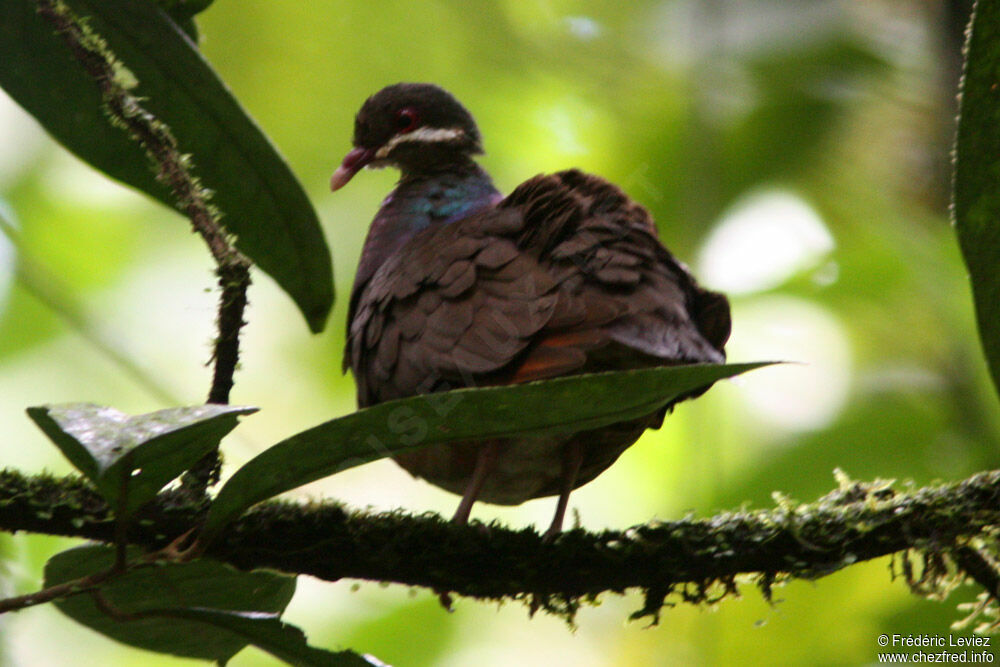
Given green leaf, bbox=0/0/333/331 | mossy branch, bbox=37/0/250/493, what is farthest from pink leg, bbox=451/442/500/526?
mossy branch, bbox=37/0/250/493

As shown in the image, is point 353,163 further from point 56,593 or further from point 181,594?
point 56,593

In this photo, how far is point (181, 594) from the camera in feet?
4.21

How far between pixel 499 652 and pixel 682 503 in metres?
1.34

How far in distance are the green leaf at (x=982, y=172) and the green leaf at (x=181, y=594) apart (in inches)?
41.2

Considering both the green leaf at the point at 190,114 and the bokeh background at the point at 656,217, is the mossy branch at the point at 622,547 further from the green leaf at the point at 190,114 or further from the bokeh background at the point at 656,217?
the bokeh background at the point at 656,217

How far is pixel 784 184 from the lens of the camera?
315 cm

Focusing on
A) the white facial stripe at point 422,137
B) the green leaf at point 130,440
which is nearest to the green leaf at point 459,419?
the green leaf at point 130,440

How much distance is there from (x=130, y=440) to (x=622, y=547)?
2.72ft

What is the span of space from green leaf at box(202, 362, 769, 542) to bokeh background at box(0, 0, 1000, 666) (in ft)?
5.22

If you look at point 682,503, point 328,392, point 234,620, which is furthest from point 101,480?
point 328,392

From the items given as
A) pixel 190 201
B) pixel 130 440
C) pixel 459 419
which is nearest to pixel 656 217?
pixel 190 201

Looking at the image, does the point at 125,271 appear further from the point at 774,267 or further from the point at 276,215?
the point at 774,267

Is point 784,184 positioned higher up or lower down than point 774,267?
higher up

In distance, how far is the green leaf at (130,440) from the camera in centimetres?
97
